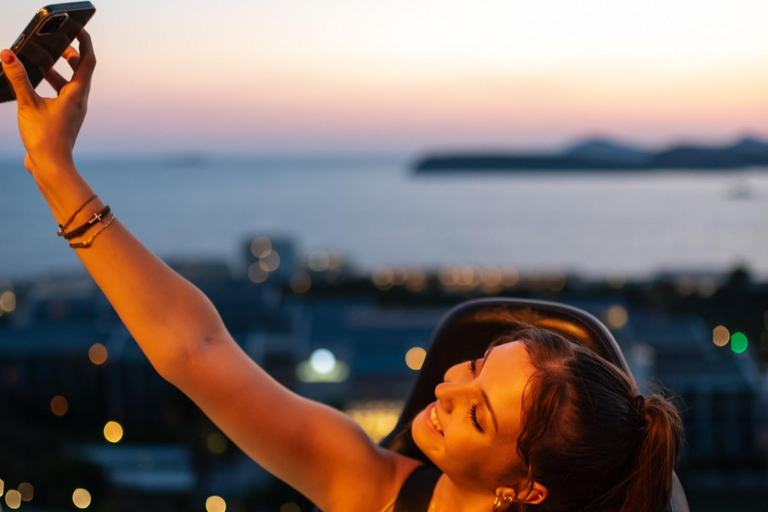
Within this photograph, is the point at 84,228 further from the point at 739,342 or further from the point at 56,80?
the point at 739,342

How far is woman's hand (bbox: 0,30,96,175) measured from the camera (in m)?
0.83

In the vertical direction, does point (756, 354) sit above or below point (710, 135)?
below

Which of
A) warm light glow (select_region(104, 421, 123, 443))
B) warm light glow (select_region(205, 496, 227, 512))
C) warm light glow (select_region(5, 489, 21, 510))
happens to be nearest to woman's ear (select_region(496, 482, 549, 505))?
warm light glow (select_region(5, 489, 21, 510))

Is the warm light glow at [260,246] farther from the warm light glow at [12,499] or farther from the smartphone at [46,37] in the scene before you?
the smartphone at [46,37]

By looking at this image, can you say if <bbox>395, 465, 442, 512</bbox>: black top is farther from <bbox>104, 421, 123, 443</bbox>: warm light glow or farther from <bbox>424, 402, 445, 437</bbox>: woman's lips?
<bbox>104, 421, 123, 443</bbox>: warm light glow

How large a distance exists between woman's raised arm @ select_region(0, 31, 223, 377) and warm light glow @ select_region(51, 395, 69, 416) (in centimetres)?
906

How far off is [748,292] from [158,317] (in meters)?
9.85

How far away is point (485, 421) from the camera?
0.98 metres

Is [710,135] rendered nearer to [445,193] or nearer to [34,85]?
[34,85]

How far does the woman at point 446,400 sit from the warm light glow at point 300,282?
42.0 ft

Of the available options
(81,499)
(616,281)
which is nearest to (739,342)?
(616,281)

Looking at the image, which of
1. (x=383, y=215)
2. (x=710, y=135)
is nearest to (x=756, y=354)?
(x=710, y=135)

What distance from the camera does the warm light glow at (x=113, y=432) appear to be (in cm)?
852

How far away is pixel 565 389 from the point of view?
0.95 m
